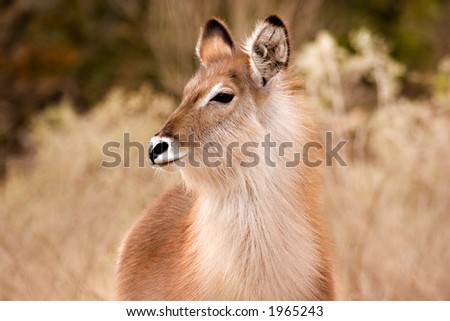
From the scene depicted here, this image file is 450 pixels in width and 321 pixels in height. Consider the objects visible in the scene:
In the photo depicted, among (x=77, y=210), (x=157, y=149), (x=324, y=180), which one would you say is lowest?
(x=77, y=210)

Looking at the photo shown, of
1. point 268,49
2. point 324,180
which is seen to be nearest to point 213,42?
point 268,49

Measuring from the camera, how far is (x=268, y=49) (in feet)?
18.3

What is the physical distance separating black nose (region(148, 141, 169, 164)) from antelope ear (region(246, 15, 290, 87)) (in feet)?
2.78

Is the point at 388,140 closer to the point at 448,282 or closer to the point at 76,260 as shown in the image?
the point at 448,282

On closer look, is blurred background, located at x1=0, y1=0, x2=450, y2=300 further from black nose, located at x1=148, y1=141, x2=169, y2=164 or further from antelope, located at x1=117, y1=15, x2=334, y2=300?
black nose, located at x1=148, y1=141, x2=169, y2=164

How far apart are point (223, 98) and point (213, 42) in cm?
62

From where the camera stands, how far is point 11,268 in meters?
8.94

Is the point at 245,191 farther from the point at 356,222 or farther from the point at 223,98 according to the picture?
the point at 356,222

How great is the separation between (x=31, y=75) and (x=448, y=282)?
1502 centimetres

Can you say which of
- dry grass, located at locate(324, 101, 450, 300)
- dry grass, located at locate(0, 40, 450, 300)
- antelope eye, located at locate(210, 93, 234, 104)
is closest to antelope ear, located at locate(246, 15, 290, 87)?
antelope eye, located at locate(210, 93, 234, 104)

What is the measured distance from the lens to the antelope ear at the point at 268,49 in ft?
18.2

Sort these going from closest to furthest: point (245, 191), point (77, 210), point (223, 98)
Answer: point (245, 191)
point (223, 98)
point (77, 210)

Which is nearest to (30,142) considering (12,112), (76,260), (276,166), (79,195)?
(12,112)

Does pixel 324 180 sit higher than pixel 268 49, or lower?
lower
